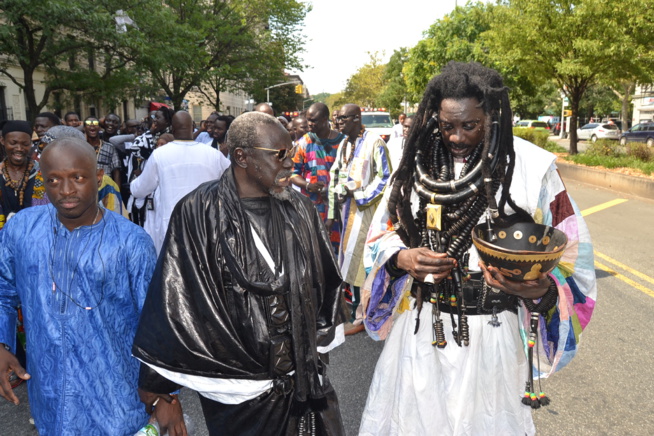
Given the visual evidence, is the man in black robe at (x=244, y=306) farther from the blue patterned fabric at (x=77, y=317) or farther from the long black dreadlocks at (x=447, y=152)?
the long black dreadlocks at (x=447, y=152)

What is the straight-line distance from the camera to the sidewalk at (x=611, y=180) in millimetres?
12820

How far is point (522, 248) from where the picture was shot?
227 cm

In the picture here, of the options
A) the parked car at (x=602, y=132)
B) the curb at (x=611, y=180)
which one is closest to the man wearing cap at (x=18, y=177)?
the curb at (x=611, y=180)

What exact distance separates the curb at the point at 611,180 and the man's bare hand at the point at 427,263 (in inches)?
486

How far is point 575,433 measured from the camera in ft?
11.3

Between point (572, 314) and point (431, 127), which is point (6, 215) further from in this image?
point (572, 314)

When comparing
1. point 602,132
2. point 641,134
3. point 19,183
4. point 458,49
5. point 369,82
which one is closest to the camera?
point 19,183

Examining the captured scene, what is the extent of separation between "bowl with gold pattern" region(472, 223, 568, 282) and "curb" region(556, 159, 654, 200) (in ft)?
40.0

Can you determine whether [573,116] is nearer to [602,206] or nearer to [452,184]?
[602,206]

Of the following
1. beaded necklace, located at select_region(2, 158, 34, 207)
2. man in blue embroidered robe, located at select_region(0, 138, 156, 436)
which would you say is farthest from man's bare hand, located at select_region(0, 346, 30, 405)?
beaded necklace, located at select_region(2, 158, 34, 207)

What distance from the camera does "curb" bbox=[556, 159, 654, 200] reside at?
12815mm

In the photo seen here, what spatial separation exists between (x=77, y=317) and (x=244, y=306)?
75 cm

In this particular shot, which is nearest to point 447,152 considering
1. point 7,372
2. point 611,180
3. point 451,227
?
point 451,227

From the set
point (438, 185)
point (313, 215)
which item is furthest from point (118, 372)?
point (438, 185)
